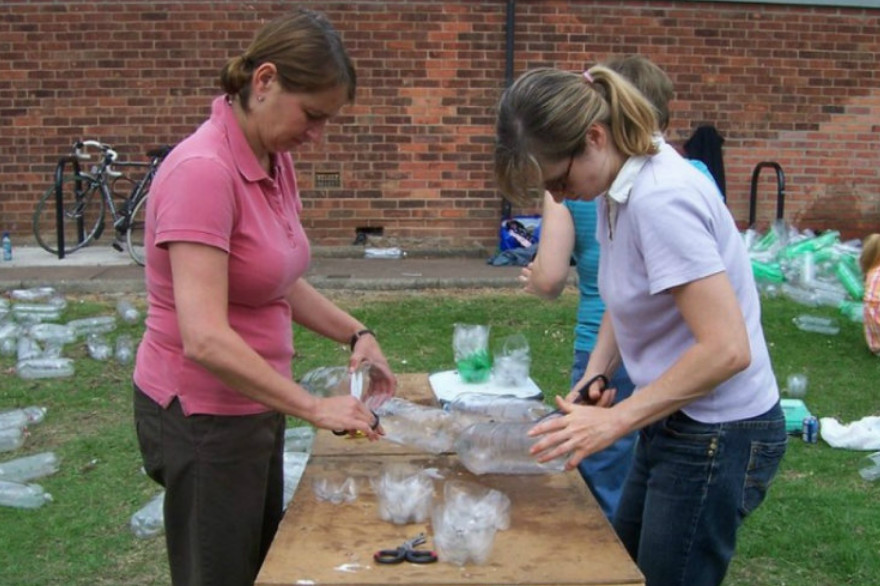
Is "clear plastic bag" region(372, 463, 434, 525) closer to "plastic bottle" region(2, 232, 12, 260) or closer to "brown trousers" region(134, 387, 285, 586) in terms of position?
"brown trousers" region(134, 387, 285, 586)

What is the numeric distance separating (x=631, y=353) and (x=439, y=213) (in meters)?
8.09

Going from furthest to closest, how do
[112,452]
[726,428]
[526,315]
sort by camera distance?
1. [526,315]
2. [112,452]
3. [726,428]

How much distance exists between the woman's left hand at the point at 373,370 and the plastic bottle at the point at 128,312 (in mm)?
4922

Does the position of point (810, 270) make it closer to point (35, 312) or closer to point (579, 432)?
point (35, 312)

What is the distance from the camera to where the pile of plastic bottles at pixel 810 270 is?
8344 millimetres

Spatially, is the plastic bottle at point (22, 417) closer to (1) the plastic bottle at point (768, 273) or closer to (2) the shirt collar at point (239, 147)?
(2) the shirt collar at point (239, 147)

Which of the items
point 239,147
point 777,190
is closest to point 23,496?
point 239,147

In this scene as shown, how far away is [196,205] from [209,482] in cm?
65

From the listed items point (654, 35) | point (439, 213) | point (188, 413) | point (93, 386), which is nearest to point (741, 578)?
point (188, 413)

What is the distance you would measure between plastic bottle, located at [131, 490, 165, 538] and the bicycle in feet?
17.9

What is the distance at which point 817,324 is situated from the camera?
768cm

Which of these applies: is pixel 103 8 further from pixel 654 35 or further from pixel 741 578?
pixel 741 578

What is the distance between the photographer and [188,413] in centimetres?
231

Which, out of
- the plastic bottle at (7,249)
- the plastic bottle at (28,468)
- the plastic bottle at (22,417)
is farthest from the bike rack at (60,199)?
the plastic bottle at (28,468)
